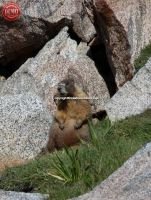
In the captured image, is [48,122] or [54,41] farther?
[54,41]

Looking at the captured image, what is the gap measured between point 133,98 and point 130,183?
22.5 feet

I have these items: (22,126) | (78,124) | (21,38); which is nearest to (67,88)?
(78,124)

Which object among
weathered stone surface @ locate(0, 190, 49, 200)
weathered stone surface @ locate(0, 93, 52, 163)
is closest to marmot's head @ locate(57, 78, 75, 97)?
weathered stone surface @ locate(0, 93, 52, 163)

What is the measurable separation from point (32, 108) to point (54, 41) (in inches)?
89.6

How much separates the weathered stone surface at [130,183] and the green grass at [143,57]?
7001 mm

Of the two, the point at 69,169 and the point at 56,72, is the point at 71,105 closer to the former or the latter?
the point at 56,72

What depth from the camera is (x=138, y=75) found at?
1439cm

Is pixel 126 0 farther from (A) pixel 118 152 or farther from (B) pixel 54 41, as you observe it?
(A) pixel 118 152

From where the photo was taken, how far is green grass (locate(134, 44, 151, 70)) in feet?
48.7

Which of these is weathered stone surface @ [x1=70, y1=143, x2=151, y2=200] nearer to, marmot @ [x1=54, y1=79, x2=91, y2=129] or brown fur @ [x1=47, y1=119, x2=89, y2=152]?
brown fur @ [x1=47, y1=119, x2=89, y2=152]

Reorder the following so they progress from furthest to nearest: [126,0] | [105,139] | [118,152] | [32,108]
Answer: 1. [126,0]
2. [32,108]
3. [105,139]
4. [118,152]

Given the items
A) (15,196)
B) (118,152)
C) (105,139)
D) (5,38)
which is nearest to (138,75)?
(5,38)

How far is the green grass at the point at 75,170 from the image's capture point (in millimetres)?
8727

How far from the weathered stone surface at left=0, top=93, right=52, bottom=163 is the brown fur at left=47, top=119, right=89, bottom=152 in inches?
16.3
